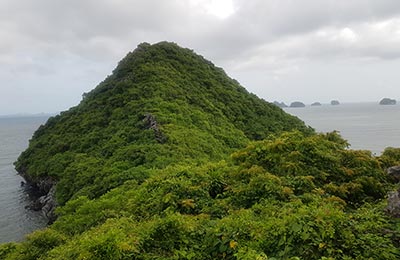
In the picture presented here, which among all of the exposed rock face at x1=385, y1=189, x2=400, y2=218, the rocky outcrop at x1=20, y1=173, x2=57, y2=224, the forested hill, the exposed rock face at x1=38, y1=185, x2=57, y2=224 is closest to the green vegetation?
the exposed rock face at x1=385, y1=189, x2=400, y2=218

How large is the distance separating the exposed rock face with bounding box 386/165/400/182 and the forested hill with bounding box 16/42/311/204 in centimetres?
1689

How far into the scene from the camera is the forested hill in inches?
1227

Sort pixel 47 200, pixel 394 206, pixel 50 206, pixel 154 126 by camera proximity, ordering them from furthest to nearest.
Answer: pixel 47 200 → pixel 50 206 → pixel 154 126 → pixel 394 206

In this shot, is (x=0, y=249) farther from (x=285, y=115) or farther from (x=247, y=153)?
(x=285, y=115)

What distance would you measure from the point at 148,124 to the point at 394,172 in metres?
28.5

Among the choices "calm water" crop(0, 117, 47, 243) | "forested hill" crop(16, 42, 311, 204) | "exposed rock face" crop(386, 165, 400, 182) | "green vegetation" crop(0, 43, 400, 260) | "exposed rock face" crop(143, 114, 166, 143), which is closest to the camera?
"green vegetation" crop(0, 43, 400, 260)

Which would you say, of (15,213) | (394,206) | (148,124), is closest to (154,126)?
(148,124)

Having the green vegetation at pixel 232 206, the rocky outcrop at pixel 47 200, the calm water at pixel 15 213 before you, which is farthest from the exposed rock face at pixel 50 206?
the green vegetation at pixel 232 206

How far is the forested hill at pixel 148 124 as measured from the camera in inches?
1227

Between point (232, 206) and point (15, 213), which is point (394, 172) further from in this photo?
point (15, 213)

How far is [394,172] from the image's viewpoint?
13.0 m

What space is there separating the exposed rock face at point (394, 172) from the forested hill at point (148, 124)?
1689cm

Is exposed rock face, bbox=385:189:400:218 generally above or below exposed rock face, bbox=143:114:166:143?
below

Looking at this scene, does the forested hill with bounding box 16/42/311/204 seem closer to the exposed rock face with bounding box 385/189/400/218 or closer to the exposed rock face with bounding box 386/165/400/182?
the exposed rock face with bounding box 386/165/400/182
